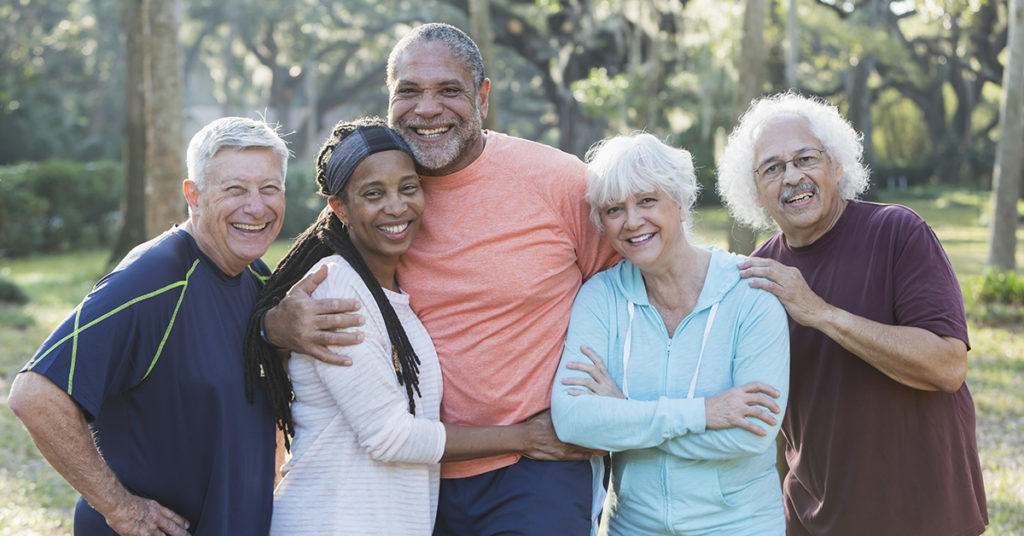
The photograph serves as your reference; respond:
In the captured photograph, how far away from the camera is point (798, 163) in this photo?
337cm

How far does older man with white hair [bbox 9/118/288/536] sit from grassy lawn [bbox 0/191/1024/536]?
5.67 ft

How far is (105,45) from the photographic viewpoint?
48.2 m

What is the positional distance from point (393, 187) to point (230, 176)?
0.55 metres

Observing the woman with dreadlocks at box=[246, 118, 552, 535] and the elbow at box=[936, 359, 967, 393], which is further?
the elbow at box=[936, 359, 967, 393]

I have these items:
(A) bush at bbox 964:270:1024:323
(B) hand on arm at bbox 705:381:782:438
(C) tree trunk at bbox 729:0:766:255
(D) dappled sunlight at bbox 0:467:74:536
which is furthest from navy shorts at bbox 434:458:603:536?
(A) bush at bbox 964:270:1024:323

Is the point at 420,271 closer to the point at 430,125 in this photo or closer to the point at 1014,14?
the point at 430,125

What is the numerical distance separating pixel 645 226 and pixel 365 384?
3.64 ft

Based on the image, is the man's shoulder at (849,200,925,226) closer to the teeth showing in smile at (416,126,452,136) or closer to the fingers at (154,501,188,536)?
the teeth showing in smile at (416,126,452,136)

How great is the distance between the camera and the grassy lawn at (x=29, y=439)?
6.06 metres

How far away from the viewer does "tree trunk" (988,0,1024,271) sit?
1288 cm

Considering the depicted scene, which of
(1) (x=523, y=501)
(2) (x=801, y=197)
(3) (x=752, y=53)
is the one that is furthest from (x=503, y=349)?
(3) (x=752, y=53)

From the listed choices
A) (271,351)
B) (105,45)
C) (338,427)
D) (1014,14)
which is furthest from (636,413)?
(105,45)

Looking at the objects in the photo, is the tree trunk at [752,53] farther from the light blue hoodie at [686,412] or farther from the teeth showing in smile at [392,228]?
the teeth showing in smile at [392,228]

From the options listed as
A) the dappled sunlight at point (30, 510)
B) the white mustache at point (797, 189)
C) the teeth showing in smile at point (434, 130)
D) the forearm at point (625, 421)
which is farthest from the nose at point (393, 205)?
Result: the dappled sunlight at point (30, 510)
